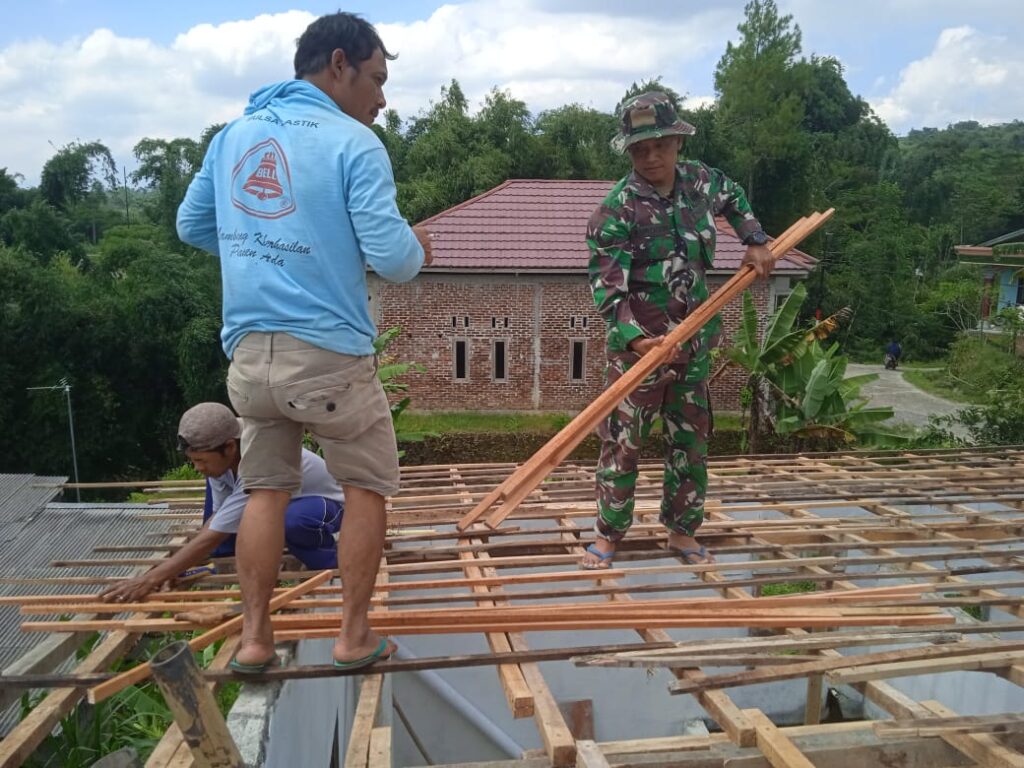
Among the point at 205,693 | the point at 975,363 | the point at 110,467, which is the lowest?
the point at 110,467

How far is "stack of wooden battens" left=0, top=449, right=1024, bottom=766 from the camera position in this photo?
6.42 ft

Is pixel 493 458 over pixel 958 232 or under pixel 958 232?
under

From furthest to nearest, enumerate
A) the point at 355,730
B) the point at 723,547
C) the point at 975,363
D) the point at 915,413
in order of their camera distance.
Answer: the point at 915,413
the point at 975,363
the point at 723,547
the point at 355,730

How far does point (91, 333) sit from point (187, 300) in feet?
6.54

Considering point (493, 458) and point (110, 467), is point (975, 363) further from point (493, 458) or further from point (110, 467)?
point (110, 467)

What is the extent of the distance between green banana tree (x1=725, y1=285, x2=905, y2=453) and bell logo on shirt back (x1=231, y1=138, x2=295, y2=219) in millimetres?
7999

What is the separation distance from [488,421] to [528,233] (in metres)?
3.41

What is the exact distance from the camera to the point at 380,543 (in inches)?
80.5

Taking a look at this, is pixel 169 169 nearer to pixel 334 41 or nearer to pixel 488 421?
pixel 488 421

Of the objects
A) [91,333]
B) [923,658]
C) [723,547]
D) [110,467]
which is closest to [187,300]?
[91,333]

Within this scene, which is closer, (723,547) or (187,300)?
(723,547)

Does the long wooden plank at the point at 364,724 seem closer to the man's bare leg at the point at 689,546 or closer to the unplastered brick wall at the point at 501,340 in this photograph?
the man's bare leg at the point at 689,546

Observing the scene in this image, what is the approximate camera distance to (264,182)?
6.21 ft

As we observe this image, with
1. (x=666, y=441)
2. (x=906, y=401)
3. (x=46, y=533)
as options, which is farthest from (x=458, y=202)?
(x=666, y=441)
